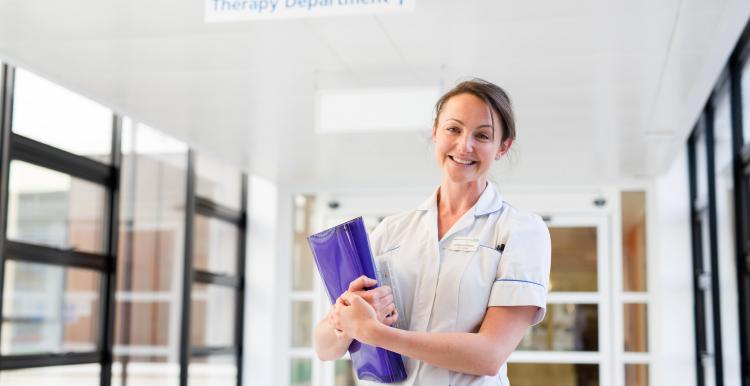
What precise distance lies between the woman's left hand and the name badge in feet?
0.66

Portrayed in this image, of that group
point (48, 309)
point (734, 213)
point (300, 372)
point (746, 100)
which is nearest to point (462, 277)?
point (746, 100)

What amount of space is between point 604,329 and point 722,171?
2.53 metres

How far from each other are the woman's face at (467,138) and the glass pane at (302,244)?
7106mm

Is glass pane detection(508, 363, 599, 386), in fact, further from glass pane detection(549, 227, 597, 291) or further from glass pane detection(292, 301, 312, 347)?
glass pane detection(292, 301, 312, 347)

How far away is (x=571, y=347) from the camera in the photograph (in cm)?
812

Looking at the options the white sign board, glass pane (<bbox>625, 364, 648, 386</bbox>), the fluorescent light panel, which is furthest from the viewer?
glass pane (<bbox>625, 364, 648, 386</bbox>)

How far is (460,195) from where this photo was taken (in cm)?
168

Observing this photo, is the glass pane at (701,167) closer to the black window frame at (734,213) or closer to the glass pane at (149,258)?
the black window frame at (734,213)

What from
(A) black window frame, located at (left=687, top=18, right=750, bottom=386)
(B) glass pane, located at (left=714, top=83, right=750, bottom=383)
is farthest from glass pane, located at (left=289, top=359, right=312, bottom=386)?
(B) glass pane, located at (left=714, top=83, right=750, bottom=383)

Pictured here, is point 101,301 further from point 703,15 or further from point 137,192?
point 703,15

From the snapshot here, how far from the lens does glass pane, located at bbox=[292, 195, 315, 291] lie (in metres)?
8.70

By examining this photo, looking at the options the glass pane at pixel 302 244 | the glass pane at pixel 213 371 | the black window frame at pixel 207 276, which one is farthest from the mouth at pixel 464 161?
the glass pane at pixel 302 244

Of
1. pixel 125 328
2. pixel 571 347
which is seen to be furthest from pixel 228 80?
pixel 571 347

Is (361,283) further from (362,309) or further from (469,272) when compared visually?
(469,272)
